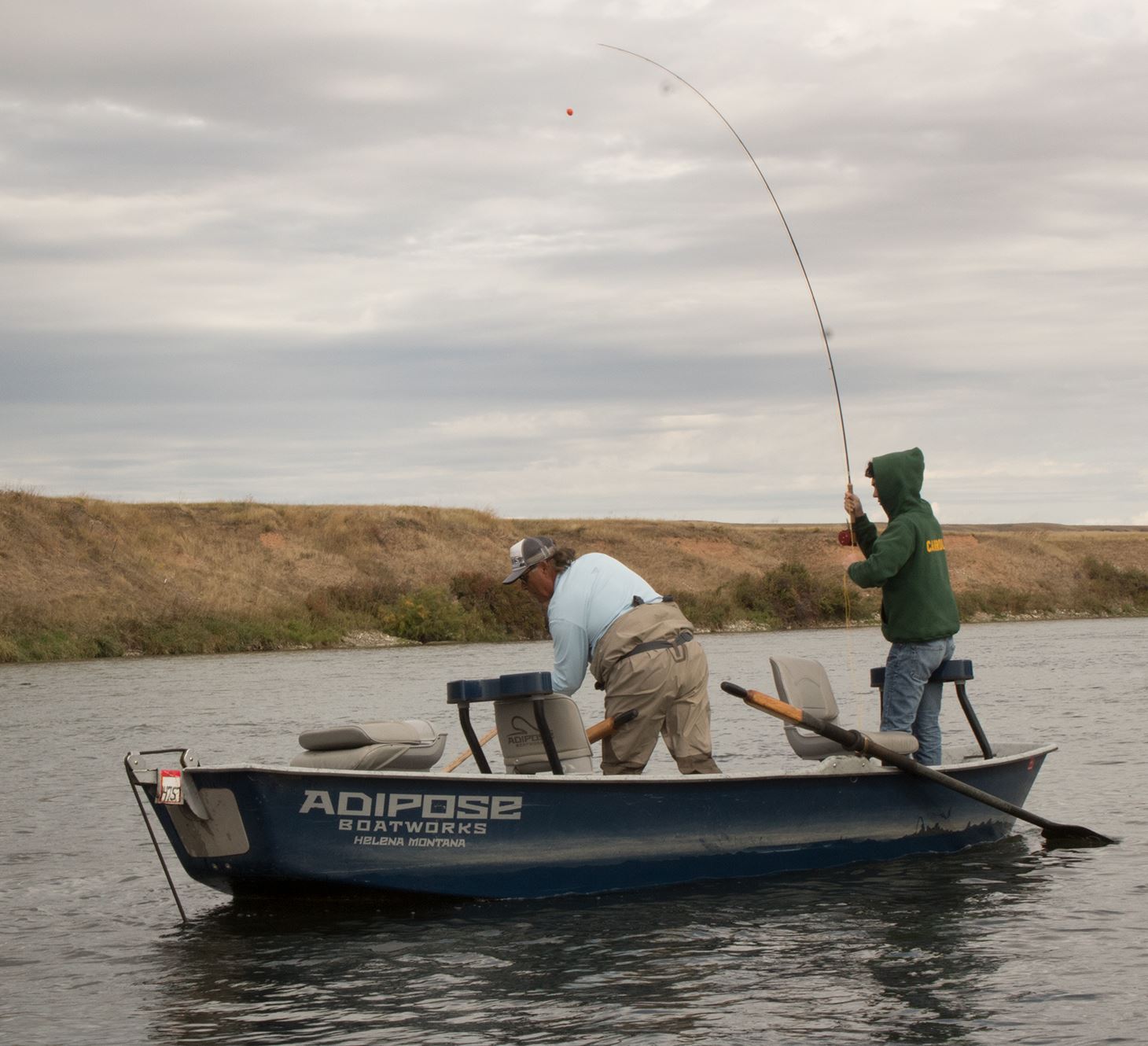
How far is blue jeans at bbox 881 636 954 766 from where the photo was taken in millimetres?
8742

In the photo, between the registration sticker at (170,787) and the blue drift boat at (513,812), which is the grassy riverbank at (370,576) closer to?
the blue drift boat at (513,812)

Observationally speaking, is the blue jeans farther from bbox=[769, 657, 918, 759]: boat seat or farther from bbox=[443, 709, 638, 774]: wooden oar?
bbox=[443, 709, 638, 774]: wooden oar

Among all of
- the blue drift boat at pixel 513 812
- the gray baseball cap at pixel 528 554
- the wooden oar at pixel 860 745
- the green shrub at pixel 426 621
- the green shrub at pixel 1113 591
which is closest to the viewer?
the blue drift boat at pixel 513 812

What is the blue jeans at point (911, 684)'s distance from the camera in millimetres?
8742

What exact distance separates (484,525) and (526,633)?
63.0 feet

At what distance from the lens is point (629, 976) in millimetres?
6500

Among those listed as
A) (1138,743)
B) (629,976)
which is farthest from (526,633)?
(629,976)

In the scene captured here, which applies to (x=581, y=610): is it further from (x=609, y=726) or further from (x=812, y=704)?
(x=812, y=704)

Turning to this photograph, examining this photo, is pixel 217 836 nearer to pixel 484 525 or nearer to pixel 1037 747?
pixel 1037 747

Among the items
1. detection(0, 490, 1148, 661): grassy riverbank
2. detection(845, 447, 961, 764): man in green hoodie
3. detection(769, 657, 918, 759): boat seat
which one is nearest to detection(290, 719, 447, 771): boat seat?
detection(769, 657, 918, 759): boat seat

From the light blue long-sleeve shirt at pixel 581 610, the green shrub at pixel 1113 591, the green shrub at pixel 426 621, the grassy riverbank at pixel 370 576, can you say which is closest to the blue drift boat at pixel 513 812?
the light blue long-sleeve shirt at pixel 581 610

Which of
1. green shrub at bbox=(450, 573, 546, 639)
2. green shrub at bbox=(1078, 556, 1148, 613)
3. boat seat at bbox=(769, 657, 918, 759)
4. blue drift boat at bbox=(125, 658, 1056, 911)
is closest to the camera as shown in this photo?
blue drift boat at bbox=(125, 658, 1056, 911)

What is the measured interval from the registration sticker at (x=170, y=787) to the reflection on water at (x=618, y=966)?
768mm

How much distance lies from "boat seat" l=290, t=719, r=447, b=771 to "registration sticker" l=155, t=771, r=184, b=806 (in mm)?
569
